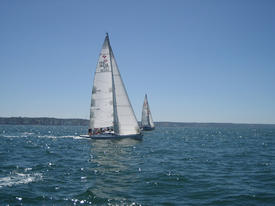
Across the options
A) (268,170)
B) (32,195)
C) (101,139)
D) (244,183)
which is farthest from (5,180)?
(101,139)

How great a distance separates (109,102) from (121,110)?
247 centimetres

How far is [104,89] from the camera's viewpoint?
41.7 m

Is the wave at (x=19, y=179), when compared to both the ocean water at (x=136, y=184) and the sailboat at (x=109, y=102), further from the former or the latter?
the sailboat at (x=109, y=102)

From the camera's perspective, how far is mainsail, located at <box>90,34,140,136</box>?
41062 mm

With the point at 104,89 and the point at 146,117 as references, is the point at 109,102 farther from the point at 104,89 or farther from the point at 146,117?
the point at 146,117

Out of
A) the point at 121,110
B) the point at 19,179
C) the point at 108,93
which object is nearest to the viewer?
the point at 19,179

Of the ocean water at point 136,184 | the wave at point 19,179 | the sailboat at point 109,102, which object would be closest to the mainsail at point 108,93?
the sailboat at point 109,102

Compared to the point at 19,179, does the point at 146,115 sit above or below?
above

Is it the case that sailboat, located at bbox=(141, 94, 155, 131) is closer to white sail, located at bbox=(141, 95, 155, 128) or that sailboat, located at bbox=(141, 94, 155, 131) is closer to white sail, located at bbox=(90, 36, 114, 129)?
white sail, located at bbox=(141, 95, 155, 128)

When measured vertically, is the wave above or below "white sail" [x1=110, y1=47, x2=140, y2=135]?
below

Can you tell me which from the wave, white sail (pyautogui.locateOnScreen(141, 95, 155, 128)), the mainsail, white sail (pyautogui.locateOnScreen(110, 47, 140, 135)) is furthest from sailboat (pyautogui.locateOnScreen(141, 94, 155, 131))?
the wave

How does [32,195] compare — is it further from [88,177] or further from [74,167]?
[74,167]

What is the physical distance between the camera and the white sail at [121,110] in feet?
132

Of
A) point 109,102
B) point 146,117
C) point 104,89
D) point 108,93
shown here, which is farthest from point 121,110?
point 146,117
